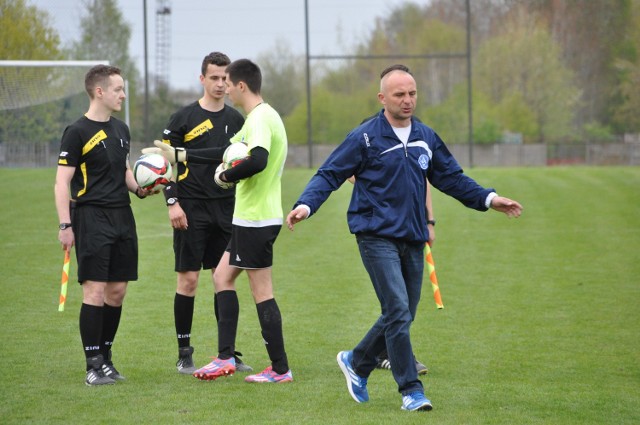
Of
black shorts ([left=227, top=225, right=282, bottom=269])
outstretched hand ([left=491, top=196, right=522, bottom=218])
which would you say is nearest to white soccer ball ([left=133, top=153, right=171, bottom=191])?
black shorts ([left=227, top=225, right=282, bottom=269])

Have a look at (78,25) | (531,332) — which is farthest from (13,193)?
(531,332)

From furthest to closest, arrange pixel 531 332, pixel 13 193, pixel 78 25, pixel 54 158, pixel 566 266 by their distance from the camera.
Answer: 1. pixel 78 25
2. pixel 54 158
3. pixel 13 193
4. pixel 566 266
5. pixel 531 332

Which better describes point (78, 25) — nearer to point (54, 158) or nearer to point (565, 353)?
point (54, 158)

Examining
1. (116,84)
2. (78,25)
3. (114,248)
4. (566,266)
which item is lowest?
(566,266)

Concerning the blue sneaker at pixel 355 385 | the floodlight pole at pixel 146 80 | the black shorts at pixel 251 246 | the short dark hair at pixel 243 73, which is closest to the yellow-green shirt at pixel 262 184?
the black shorts at pixel 251 246

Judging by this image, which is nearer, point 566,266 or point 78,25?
point 566,266

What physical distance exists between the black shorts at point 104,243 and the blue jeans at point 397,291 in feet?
5.53

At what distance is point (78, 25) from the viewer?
29578mm

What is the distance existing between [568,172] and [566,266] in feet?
62.7

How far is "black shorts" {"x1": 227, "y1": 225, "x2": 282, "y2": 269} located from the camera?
6.17m

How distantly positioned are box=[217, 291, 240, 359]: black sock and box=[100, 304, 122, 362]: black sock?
71cm

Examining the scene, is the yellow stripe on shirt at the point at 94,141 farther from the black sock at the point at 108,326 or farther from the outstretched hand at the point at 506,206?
the outstretched hand at the point at 506,206

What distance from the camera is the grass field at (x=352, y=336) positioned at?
18.3 ft

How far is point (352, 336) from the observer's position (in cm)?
788
